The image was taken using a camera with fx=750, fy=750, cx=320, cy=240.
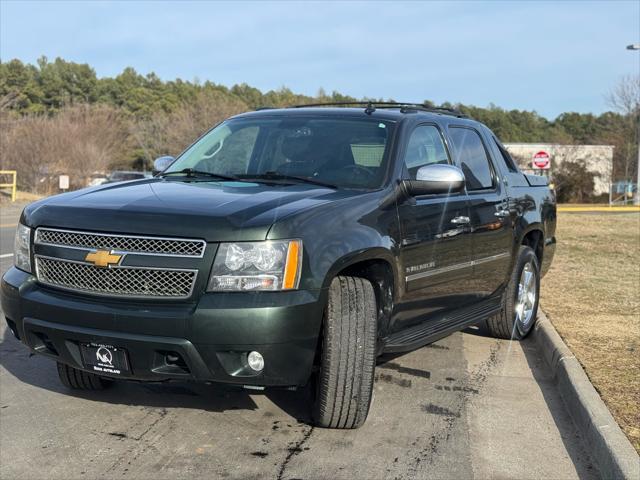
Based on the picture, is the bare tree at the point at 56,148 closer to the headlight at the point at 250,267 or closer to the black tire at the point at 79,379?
the black tire at the point at 79,379

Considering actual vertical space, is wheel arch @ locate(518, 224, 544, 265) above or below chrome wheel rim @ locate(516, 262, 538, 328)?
above

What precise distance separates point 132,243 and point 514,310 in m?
3.79

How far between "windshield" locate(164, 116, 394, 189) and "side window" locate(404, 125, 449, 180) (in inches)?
7.7

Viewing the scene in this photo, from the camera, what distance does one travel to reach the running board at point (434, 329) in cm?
450

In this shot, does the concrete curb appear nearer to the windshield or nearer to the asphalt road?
the asphalt road

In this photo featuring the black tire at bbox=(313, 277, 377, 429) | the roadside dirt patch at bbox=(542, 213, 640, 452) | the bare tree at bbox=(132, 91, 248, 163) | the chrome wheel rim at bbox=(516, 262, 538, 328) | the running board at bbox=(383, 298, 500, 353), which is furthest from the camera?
the bare tree at bbox=(132, 91, 248, 163)

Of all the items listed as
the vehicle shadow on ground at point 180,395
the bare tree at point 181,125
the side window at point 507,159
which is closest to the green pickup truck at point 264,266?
the vehicle shadow on ground at point 180,395

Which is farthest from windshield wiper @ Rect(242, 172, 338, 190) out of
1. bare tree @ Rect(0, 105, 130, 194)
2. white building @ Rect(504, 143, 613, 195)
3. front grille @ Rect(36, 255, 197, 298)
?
white building @ Rect(504, 143, 613, 195)

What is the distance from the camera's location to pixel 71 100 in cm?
7912

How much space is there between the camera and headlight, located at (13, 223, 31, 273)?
4117mm

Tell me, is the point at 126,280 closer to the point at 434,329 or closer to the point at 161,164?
the point at 434,329

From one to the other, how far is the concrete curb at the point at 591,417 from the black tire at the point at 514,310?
0.39m

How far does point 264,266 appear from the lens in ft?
11.8

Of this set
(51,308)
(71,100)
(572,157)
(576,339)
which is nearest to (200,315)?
(51,308)
